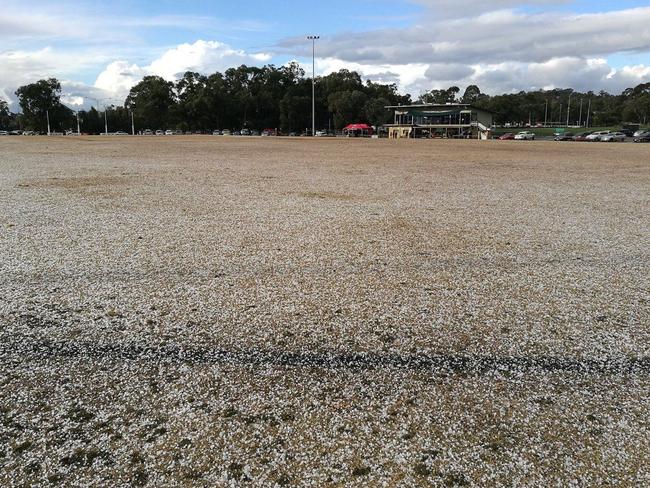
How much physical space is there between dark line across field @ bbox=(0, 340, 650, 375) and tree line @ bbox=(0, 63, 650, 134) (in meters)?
117

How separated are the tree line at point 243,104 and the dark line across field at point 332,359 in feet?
383

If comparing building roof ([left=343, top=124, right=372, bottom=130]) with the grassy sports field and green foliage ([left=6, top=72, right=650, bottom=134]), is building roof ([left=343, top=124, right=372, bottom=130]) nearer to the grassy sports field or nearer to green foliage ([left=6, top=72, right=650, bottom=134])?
green foliage ([left=6, top=72, right=650, bottom=134])

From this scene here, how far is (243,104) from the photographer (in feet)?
414

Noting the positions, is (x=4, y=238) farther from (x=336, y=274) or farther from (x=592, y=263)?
(x=592, y=263)

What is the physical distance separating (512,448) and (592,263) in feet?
15.7

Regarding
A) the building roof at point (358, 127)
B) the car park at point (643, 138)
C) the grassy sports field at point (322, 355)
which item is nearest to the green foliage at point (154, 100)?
the building roof at point (358, 127)

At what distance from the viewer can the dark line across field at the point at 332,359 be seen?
3.65m

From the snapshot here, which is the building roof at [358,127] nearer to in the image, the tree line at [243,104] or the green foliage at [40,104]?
the tree line at [243,104]

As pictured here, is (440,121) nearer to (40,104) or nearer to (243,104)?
(243,104)

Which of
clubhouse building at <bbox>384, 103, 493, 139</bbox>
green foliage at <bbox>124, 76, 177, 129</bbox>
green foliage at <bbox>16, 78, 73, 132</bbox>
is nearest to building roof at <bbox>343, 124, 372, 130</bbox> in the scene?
clubhouse building at <bbox>384, 103, 493, 139</bbox>

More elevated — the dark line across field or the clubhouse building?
the clubhouse building

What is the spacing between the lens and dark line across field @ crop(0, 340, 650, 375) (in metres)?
3.65

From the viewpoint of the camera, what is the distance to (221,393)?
3.23 m

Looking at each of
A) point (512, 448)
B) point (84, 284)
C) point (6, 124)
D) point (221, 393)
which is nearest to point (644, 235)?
point (512, 448)
